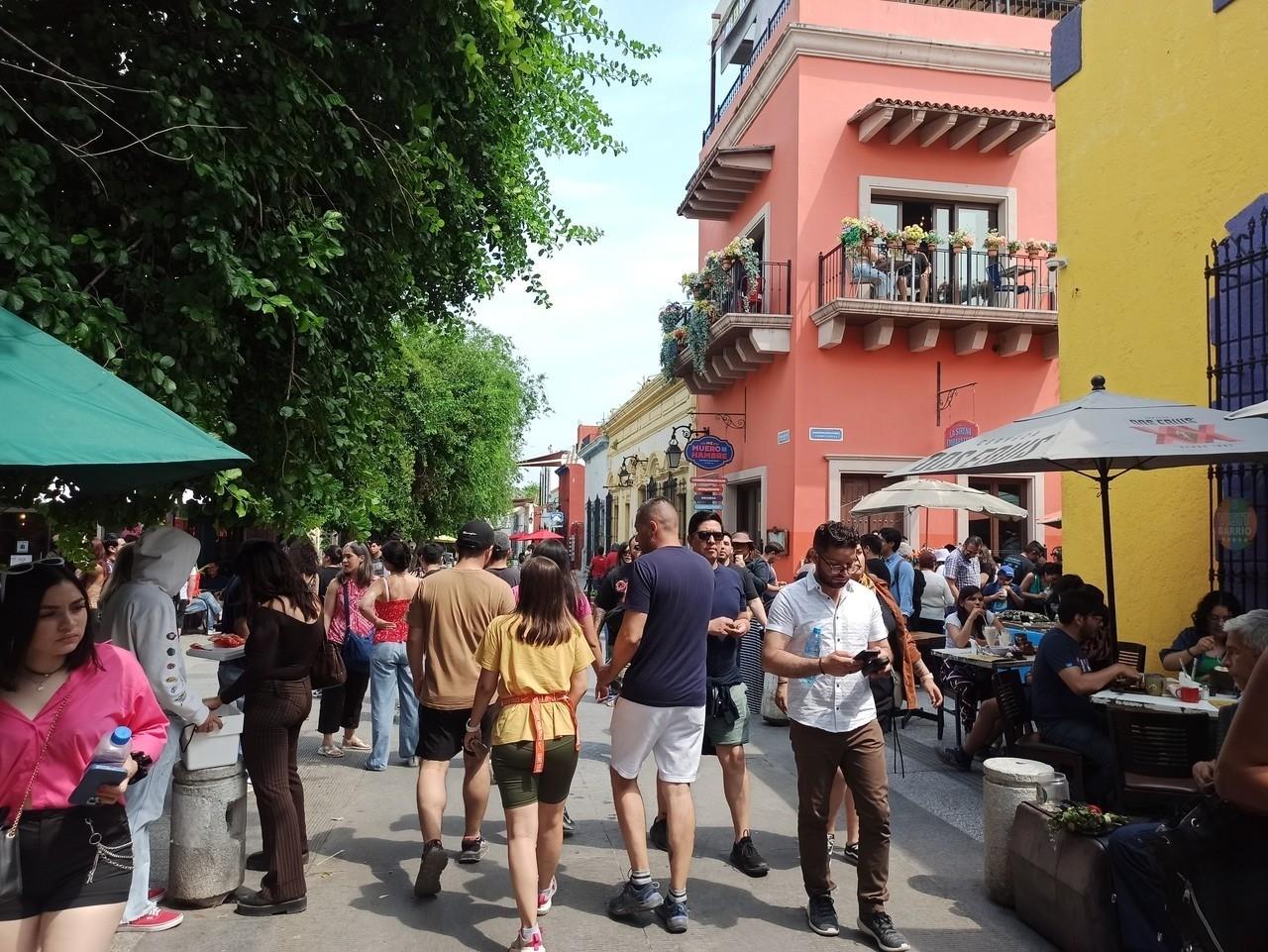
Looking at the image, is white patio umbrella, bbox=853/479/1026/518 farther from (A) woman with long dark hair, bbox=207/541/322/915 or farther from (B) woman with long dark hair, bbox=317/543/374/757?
(A) woman with long dark hair, bbox=207/541/322/915

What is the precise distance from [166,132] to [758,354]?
494 inches

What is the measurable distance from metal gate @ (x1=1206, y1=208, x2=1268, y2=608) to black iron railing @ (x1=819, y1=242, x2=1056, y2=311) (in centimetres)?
790

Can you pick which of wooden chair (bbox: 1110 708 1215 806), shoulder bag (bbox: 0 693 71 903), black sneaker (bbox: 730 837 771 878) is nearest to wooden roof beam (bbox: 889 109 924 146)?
wooden chair (bbox: 1110 708 1215 806)

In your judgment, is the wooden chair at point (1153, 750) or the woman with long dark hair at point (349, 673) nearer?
the wooden chair at point (1153, 750)

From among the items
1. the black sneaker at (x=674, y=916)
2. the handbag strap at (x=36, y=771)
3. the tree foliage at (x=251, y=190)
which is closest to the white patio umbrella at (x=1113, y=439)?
the black sneaker at (x=674, y=916)

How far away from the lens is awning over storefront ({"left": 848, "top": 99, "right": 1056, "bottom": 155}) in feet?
48.8

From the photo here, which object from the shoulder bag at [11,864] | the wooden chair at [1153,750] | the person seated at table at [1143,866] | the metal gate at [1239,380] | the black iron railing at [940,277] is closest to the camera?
the shoulder bag at [11,864]

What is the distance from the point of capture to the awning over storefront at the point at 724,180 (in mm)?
17047

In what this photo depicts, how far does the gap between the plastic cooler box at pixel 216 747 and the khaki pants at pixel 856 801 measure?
2.78 meters

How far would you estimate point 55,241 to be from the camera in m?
4.45

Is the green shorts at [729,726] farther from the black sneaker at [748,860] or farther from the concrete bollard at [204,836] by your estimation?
the concrete bollard at [204,836]

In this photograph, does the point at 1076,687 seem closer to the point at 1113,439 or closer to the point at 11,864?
the point at 1113,439

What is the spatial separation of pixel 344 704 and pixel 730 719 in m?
4.39

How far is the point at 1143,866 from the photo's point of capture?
372 centimetres
